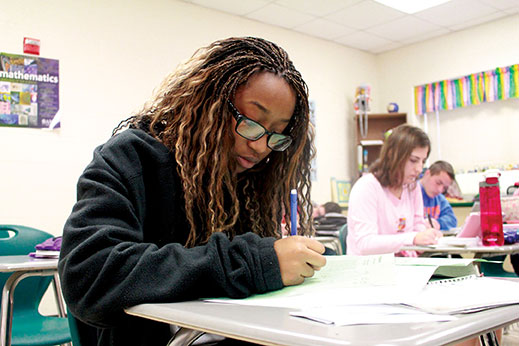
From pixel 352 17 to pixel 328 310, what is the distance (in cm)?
499

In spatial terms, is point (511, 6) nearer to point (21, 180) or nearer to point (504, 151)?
point (504, 151)

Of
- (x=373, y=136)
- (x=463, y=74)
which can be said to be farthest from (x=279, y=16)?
(x=463, y=74)

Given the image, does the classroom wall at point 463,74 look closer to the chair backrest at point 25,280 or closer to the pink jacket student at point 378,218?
the pink jacket student at point 378,218

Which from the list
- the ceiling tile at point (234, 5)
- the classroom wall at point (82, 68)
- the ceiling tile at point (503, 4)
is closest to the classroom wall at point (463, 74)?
the ceiling tile at point (503, 4)

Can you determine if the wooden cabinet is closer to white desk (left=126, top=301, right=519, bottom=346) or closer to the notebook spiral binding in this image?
the notebook spiral binding

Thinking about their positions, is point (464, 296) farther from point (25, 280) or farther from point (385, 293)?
point (25, 280)

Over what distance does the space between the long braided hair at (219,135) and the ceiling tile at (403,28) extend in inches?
183

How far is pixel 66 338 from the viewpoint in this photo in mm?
1758

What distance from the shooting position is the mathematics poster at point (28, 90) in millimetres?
3570

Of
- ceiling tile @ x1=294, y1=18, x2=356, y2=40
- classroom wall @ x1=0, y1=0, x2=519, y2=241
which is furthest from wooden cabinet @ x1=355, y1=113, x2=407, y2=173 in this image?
ceiling tile @ x1=294, y1=18, x2=356, y2=40

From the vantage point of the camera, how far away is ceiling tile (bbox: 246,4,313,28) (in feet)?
16.0

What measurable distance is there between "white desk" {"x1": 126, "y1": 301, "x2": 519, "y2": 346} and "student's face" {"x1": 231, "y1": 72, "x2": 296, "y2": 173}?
438 mm

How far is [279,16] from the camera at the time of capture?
16.6 feet

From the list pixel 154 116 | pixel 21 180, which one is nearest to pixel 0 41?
pixel 21 180
